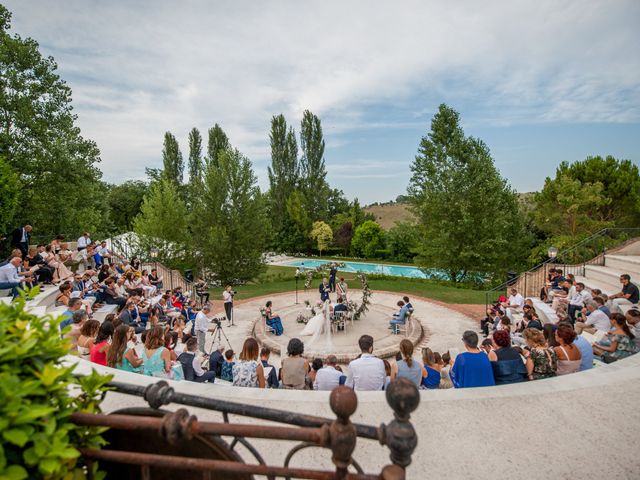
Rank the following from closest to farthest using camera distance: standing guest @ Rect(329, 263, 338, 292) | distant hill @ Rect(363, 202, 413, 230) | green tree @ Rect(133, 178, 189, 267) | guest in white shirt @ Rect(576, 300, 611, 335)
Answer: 1. guest in white shirt @ Rect(576, 300, 611, 335)
2. standing guest @ Rect(329, 263, 338, 292)
3. green tree @ Rect(133, 178, 189, 267)
4. distant hill @ Rect(363, 202, 413, 230)

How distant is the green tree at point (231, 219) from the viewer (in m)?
23.3

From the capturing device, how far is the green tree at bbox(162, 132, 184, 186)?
42906 mm

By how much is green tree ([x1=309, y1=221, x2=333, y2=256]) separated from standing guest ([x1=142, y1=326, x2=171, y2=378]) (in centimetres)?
4075

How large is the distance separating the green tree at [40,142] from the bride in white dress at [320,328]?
697 inches

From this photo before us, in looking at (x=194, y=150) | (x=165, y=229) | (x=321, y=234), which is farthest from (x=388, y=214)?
(x=165, y=229)

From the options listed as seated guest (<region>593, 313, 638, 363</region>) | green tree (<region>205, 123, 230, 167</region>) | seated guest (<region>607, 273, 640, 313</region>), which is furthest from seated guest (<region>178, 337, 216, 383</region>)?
green tree (<region>205, 123, 230, 167</region>)

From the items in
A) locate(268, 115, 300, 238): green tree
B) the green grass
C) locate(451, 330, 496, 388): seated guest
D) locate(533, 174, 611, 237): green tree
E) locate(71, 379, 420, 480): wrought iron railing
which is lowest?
the green grass

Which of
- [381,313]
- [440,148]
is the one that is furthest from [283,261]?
[381,313]

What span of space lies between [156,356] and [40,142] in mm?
20865

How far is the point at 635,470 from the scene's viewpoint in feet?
8.42

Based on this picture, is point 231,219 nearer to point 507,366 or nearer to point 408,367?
point 408,367

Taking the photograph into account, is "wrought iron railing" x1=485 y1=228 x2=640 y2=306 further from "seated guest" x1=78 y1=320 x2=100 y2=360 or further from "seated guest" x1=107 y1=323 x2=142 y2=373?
"seated guest" x1=78 y1=320 x2=100 y2=360

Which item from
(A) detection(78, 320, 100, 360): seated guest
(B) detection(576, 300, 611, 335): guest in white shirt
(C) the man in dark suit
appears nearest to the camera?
(A) detection(78, 320, 100, 360): seated guest

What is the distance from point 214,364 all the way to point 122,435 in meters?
5.39
